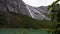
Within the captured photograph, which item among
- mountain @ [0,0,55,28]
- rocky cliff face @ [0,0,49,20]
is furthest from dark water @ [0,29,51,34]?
rocky cliff face @ [0,0,49,20]

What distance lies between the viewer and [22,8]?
198cm

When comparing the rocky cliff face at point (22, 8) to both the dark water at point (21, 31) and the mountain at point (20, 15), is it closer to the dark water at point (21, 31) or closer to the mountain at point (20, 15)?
the mountain at point (20, 15)

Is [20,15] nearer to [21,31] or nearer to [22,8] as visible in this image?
[22,8]

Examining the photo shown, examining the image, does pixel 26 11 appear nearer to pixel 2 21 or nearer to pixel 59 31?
pixel 2 21

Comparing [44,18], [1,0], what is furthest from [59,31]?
[1,0]

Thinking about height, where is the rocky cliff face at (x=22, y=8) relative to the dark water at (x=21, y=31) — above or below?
above

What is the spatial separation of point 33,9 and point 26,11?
0.35 ft

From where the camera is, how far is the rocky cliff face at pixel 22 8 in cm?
193

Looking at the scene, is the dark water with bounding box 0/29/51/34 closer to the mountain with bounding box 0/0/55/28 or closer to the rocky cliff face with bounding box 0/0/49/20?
the mountain with bounding box 0/0/55/28

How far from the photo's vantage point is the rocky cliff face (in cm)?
193

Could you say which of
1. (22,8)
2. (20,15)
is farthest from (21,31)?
(22,8)

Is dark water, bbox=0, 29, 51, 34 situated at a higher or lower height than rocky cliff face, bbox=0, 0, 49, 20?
lower

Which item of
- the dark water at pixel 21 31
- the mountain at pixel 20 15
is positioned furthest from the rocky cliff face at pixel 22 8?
the dark water at pixel 21 31

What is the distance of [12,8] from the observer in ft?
6.35
